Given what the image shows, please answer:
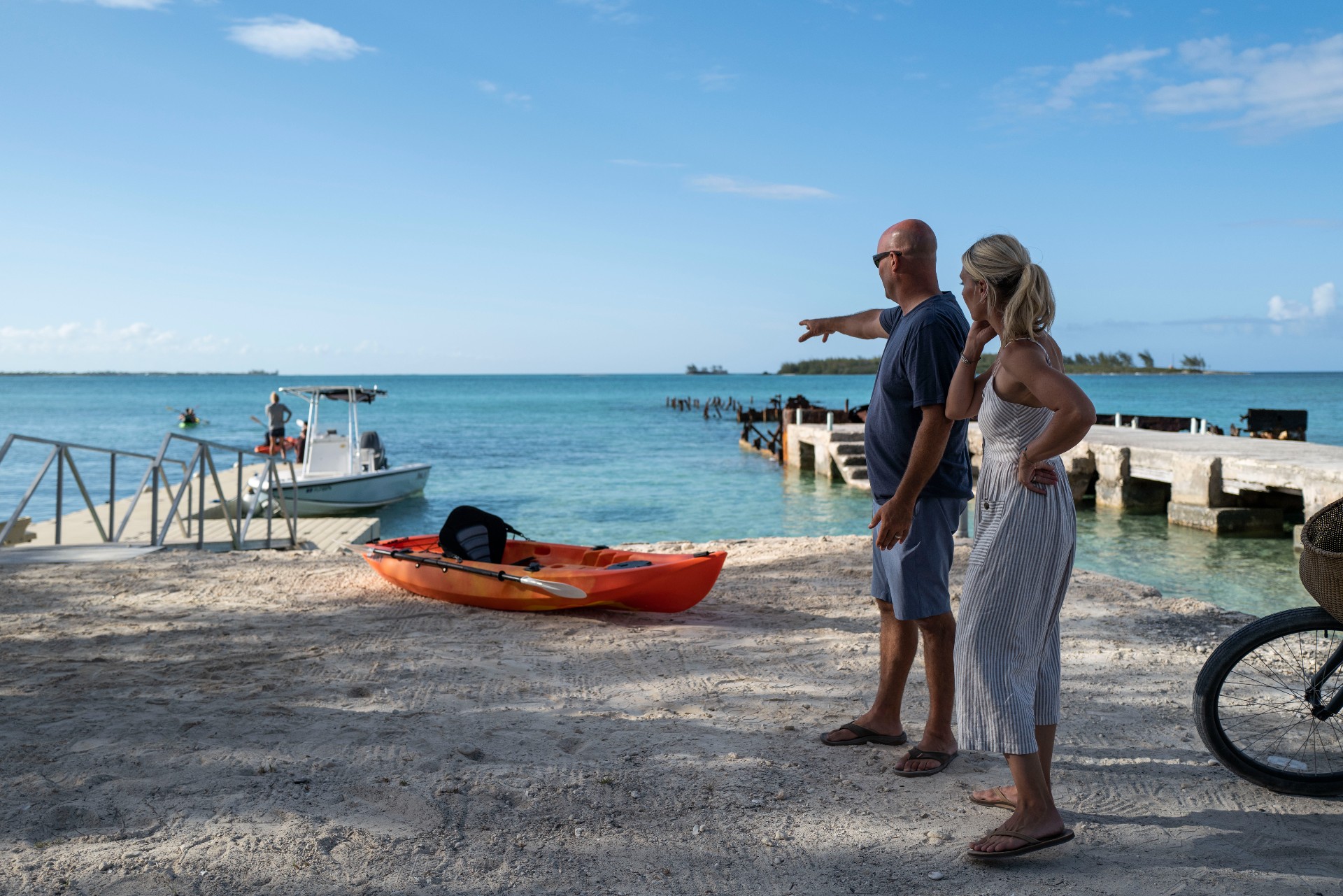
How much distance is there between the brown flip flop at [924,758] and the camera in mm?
3703

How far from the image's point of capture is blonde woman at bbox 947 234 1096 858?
2.83 m

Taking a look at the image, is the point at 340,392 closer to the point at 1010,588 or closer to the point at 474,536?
the point at 474,536

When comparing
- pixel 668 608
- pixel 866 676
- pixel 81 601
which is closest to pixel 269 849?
pixel 866 676

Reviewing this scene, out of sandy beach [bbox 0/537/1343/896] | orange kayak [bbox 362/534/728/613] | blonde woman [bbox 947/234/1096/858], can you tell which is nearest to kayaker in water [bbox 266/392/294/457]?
orange kayak [bbox 362/534/728/613]

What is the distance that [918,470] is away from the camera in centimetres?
342

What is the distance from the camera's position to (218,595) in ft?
23.7

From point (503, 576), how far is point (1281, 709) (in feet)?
15.0

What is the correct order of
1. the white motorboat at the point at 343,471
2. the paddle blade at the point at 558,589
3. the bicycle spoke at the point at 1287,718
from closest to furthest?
the bicycle spoke at the point at 1287,718
the paddle blade at the point at 558,589
the white motorboat at the point at 343,471

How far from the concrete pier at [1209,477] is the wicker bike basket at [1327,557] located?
9.80 meters

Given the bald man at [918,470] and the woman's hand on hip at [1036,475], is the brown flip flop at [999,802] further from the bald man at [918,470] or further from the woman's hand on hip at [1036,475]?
the woman's hand on hip at [1036,475]

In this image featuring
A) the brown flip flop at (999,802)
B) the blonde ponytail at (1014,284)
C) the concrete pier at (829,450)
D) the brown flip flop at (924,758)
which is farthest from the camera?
the concrete pier at (829,450)

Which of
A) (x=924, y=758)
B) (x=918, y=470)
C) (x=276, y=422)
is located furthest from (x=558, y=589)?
(x=276, y=422)

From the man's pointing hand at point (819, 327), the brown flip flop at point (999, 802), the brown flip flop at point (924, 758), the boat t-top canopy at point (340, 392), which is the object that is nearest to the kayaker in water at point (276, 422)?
the boat t-top canopy at point (340, 392)

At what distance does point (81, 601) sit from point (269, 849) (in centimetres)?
493
